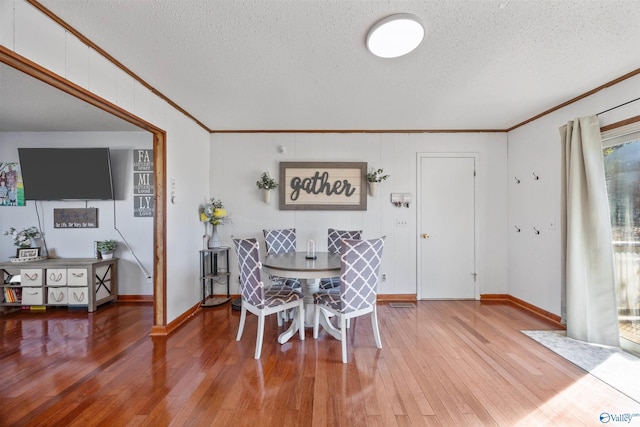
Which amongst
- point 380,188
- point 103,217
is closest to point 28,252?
point 103,217

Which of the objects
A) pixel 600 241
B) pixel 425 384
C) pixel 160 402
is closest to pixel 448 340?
pixel 425 384

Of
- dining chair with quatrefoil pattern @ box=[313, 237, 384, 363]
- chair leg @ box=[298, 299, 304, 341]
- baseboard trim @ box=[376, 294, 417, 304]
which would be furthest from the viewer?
baseboard trim @ box=[376, 294, 417, 304]

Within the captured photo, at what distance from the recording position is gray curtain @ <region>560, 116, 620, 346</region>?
2.48 meters

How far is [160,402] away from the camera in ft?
5.84

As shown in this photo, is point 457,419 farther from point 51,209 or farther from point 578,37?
point 51,209

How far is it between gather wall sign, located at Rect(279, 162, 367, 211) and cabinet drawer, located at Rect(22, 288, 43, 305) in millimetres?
3301

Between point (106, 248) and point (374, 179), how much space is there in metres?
3.87

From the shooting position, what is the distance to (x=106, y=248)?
145 inches

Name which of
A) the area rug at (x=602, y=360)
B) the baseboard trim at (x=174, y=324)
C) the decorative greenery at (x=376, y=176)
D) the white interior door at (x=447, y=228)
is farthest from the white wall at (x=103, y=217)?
the area rug at (x=602, y=360)

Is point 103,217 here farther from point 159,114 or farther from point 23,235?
point 159,114

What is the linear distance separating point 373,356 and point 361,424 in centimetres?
80

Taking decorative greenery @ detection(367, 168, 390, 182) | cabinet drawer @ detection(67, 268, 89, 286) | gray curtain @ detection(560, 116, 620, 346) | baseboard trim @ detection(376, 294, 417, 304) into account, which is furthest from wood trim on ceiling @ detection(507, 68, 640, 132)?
cabinet drawer @ detection(67, 268, 89, 286)

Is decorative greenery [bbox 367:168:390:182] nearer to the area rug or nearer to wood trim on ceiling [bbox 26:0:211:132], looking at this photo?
the area rug

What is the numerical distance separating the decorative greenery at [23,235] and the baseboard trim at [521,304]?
21.0ft
